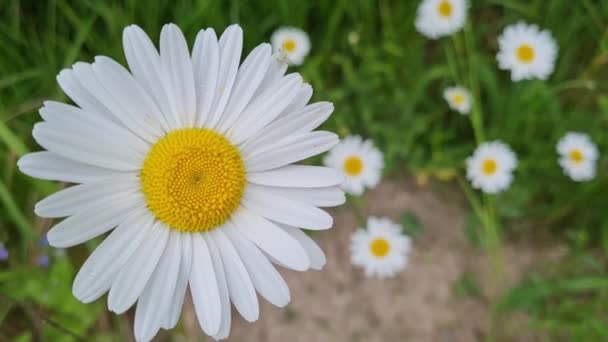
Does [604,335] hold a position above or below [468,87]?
below

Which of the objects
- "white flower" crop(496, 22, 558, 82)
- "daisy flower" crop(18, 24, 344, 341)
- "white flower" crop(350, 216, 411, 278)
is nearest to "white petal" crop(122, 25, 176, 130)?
"daisy flower" crop(18, 24, 344, 341)

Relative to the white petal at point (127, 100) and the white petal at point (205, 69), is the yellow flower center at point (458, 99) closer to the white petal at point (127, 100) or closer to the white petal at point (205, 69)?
the white petal at point (205, 69)

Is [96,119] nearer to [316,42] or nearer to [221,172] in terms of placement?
[221,172]

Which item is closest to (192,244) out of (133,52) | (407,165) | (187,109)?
(187,109)

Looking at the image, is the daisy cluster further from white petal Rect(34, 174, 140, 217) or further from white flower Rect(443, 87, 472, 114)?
white petal Rect(34, 174, 140, 217)

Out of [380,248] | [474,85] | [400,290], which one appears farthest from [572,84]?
[400,290]

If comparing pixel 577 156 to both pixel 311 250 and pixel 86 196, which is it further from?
pixel 86 196

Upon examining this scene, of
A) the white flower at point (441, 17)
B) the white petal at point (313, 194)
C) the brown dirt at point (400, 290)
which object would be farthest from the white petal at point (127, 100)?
the white flower at point (441, 17)
